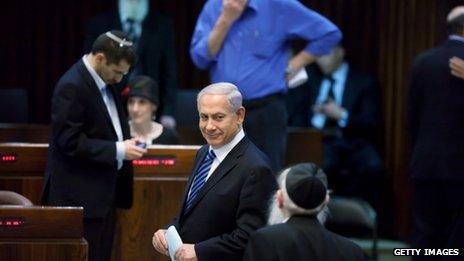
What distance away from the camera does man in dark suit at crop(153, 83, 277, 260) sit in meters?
4.77

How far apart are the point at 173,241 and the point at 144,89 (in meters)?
2.61

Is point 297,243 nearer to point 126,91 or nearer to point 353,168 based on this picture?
point 126,91

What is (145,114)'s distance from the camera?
24.1ft

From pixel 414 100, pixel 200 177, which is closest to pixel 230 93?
pixel 200 177

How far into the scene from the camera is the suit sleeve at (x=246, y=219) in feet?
15.6

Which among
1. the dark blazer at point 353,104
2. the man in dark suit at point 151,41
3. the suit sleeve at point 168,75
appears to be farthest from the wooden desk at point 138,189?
the dark blazer at point 353,104

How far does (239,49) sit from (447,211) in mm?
1550

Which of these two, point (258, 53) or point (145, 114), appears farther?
point (145, 114)

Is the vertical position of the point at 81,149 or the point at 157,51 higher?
the point at 157,51

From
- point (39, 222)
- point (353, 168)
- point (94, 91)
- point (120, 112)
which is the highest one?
point (94, 91)

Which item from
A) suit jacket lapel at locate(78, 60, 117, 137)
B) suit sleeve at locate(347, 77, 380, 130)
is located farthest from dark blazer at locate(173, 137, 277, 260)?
suit sleeve at locate(347, 77, 380, 130)

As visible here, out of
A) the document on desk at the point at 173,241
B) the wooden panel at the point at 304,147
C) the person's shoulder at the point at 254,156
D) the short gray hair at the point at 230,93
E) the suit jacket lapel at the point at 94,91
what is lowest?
the wooden panel at the point at 304,147

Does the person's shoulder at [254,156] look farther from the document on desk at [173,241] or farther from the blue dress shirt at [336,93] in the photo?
the blue dress shirt at [336,93]

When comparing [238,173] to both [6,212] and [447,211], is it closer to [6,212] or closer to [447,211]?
[6,212]
